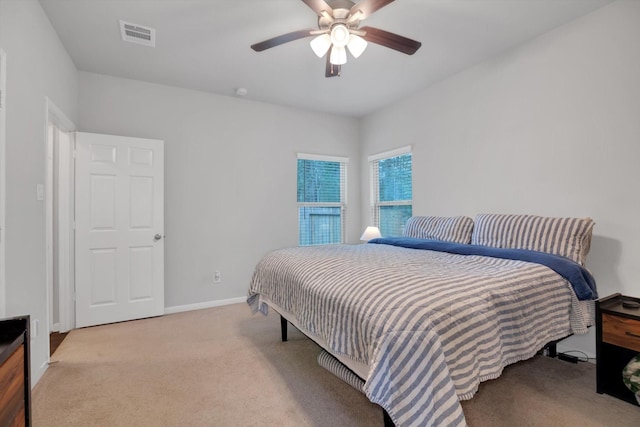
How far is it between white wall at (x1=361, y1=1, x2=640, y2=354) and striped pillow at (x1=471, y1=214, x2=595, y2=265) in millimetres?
257

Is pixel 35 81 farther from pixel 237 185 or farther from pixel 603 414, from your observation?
pixel 603 414

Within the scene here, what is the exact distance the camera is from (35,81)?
216cm

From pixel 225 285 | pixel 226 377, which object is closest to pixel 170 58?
pixel 225 285

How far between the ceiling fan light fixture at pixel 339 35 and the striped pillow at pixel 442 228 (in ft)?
6.55

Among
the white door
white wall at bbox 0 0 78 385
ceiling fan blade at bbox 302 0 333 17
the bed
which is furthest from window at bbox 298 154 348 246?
white wall at bbox 0 0 78 385

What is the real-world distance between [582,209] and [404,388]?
2.25 meters

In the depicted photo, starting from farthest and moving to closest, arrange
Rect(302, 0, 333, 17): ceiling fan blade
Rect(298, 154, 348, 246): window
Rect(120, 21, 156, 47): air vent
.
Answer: Rect(298, 154, 348, 246): window
Rect(120, 21, 156, 47): air vent
Rect(302, 0, 333, 17): ceiling fan blade

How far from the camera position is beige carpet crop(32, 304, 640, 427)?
1.70 meters

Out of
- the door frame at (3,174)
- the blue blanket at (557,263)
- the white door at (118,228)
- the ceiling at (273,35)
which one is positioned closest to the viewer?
the door frame at (3,174)

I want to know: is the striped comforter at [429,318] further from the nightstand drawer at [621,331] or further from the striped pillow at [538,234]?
the striped pillow at [538,234]

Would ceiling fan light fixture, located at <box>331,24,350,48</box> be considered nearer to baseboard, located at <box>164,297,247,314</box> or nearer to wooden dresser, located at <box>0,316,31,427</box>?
wooden dresser, located at <box>0,316,31,427</box>

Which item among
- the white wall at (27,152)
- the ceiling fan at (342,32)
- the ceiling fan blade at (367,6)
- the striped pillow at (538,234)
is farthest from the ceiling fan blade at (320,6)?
the striped pillow at (538,234)

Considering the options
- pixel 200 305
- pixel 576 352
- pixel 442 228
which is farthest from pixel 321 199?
pixel 576 352

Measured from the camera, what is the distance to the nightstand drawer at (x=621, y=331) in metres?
1.75
